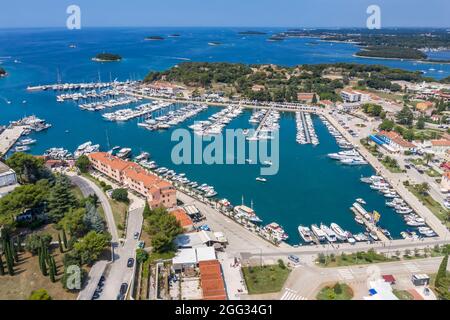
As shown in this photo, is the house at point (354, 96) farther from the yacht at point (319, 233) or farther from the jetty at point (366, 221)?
the yacht at point (319, 233)

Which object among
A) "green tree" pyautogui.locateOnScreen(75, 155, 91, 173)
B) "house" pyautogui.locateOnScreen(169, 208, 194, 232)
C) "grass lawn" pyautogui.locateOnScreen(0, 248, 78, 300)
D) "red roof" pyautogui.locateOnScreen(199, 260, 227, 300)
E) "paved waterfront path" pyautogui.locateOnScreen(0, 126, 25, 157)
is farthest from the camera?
"paved waterfront path" pyautogui.locateOnScreen(0, 126, 25, 157)

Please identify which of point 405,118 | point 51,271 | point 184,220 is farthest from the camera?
point 405,118

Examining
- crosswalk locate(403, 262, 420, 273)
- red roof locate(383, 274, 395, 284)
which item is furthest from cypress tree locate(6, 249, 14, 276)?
crosswalk locate(403, 262, 420, 273)

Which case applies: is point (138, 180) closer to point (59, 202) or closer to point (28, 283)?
point (59, 202)

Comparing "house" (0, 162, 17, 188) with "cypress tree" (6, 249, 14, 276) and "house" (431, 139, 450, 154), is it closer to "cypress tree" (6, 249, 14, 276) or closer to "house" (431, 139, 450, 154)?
"cypress tree" (6, 249, 14, 276)

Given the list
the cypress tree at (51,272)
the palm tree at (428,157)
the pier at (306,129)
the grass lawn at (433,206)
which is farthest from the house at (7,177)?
the palm tree at (428,157)

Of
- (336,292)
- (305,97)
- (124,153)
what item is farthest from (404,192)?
(305,97)
